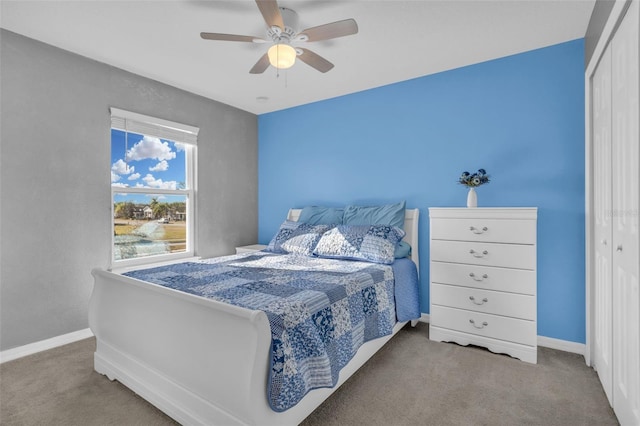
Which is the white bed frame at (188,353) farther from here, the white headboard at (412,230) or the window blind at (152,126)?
the window blind at (152,126)

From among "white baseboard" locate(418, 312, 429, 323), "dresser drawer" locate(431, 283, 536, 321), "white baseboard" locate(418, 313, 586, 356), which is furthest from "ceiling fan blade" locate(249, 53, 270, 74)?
"white baseboard" locate(418, 313, 586, 356)

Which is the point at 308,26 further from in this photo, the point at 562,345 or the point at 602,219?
the point at 562,345

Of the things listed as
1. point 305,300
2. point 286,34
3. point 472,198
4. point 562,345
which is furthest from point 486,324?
point 286,34

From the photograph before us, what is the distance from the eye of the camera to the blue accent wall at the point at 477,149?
8.22ft

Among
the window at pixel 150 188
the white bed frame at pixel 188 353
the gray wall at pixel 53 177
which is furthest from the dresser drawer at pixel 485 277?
the gray wall at pixel 53 177

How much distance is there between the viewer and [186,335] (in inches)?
62.6

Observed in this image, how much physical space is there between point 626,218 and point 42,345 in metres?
3.95

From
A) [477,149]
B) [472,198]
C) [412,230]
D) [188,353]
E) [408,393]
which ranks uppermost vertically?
[477,149]

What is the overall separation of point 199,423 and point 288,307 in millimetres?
709

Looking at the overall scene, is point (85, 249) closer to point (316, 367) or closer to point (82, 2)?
point (82, 2)

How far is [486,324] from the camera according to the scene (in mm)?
2453

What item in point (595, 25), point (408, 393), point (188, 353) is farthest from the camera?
point (595, 25)

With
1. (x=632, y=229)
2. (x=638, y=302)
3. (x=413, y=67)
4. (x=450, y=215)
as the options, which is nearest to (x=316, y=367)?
(x=638, y=302)

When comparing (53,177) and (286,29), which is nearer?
(286,29)
